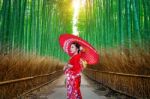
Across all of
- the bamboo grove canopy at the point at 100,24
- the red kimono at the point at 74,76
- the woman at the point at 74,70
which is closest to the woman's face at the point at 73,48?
the woman at the point at 74,70

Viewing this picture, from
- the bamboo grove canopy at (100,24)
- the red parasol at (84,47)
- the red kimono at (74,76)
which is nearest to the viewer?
the red parasol at (84,47)

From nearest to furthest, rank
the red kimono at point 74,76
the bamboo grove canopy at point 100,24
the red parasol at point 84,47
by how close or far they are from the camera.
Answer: the red parasol at point 84,47 < the red kimono at point 74,76 < the bamboo grove canopy at point 100,24

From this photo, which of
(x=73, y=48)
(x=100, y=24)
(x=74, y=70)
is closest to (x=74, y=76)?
(x=74, y=70)

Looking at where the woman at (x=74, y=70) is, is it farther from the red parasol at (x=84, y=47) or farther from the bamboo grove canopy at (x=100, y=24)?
the bamboo grove canopy at (x=100, y=24)

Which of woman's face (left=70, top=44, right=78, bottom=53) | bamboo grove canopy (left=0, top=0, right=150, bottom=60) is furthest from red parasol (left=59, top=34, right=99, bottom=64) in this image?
bamboo grove canopy (left=0, top=0, right=150, bottom=60)

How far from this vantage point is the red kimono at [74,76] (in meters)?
5.77

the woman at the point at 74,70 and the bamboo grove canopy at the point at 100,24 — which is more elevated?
the bamboo grove canopy at the point at 100,24

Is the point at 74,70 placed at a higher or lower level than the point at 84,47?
lower

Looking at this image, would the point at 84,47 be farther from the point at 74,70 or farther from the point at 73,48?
the point at 74,70

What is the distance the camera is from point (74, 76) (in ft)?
19.2

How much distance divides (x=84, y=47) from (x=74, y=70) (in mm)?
476

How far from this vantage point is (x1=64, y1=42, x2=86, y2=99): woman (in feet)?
18.9

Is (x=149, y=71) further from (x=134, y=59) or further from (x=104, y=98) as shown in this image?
(x=104, y=98)

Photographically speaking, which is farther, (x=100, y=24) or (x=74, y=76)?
(x=100, y=24)
